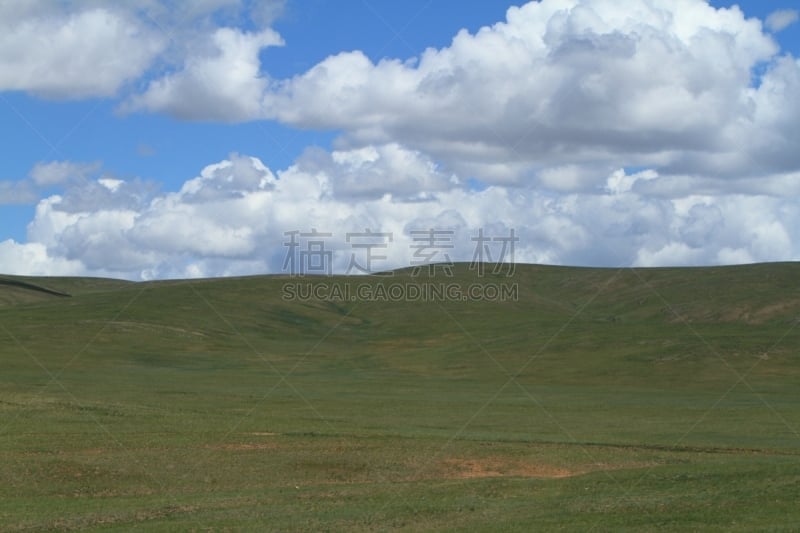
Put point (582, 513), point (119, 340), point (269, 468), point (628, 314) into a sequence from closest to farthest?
1. point (582, 513)
2. point (269, 468)
3. point (119, 340)
4. point (628, 314)

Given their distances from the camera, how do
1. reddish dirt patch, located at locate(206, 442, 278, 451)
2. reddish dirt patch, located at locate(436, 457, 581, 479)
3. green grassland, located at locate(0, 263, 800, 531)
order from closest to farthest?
green grassland, located at locate(0, 263, 800, 531)
reddish dirt patch, located at locate(436, 457, 581, 479)
reddish dirt patch, located at locate(206, 442, 278, 451)

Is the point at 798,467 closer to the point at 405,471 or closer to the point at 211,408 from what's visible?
the point at 405,471

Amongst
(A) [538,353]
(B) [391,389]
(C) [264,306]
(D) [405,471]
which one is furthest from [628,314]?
(D) [405,471]

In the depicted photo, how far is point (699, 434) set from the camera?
46594 millimetres

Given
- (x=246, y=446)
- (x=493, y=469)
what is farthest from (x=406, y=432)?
(x=493, y=469)

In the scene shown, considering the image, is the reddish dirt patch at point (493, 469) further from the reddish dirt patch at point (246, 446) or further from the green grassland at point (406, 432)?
the reddish dirt patch at point (246, 446)

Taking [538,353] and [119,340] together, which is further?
[119,340]

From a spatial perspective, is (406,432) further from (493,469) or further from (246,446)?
(493,469)

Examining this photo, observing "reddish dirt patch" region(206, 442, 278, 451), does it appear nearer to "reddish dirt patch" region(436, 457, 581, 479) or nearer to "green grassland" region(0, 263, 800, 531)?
"green grassland" region(0, 263, 800, 531)

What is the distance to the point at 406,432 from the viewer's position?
46.3m

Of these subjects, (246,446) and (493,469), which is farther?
(246,446)

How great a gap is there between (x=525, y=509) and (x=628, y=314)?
171 m

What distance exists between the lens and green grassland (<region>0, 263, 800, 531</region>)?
26.5 meters

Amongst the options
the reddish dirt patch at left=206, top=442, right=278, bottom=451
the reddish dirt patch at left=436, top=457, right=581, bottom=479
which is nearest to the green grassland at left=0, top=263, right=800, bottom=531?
the reddish dirt patch at left=436, top=457, right=581, bottom=479
